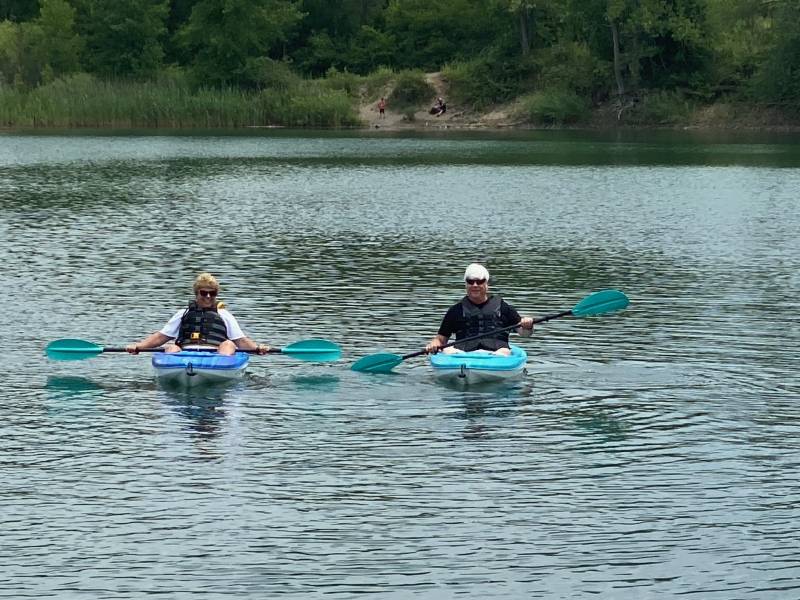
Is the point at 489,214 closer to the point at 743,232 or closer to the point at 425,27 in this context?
the point at 743,232

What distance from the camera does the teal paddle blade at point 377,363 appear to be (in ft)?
68.8

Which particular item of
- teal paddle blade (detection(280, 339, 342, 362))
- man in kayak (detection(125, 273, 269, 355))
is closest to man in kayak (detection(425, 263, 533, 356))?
teal paddle blade (detection(280, 339, 342, 362))

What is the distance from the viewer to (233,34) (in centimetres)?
11231

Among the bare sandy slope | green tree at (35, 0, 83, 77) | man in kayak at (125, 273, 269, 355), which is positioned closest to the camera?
man in kayak at (125, 273, 269, 355)

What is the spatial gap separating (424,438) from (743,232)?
24.1 m

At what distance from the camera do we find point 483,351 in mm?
20375

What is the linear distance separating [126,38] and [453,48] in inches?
988

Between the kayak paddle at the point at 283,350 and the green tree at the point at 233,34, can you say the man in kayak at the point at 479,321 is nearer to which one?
the kayak paddle at the point at 283,350

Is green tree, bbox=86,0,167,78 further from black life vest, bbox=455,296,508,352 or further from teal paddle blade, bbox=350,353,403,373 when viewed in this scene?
black life vest, bbox=455,296,508,352

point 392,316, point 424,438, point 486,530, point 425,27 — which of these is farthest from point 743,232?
point 425,27

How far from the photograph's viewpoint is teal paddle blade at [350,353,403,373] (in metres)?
21.0

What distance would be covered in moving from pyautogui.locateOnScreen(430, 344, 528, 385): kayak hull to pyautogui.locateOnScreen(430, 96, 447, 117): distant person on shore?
84286 millimetres

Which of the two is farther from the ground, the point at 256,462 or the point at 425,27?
the point at 425,27

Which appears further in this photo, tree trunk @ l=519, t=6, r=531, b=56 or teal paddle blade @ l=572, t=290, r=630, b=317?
tree trunk @ l=519, t=6, r=531, b=56
